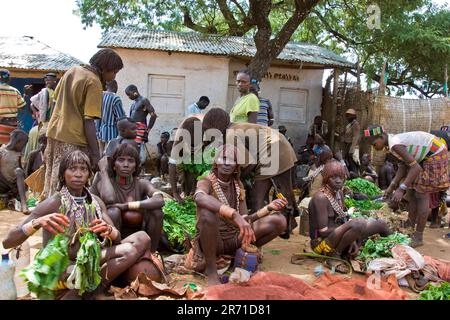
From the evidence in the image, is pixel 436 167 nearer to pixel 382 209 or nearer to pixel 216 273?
pixel 382 209

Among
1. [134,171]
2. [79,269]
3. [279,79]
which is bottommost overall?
[79,269]

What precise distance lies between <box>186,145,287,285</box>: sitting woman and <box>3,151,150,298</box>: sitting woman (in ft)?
1.96

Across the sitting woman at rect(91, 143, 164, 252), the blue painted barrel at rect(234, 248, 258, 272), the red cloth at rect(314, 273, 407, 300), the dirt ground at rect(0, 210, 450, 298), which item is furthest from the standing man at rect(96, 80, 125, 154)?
the red cloth at rect(314, 273, 407, 300)

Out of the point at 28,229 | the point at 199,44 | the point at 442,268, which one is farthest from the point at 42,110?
the point at 442,268

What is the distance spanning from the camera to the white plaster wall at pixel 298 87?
42.3 feet

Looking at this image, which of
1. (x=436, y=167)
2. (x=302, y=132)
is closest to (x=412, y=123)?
(x=302, y=132)

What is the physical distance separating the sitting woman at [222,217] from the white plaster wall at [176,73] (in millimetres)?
8086

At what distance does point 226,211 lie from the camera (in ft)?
11.9

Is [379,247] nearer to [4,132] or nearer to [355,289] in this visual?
[355,289]

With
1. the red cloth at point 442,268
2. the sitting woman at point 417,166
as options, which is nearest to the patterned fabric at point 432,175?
the sitting woman at point 417,166

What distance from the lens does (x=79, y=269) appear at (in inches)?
114

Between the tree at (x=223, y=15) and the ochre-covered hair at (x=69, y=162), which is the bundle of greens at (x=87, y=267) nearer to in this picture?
the ochre-covered hair at (x=69, y=162)

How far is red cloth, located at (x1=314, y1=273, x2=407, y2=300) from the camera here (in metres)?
3.36
